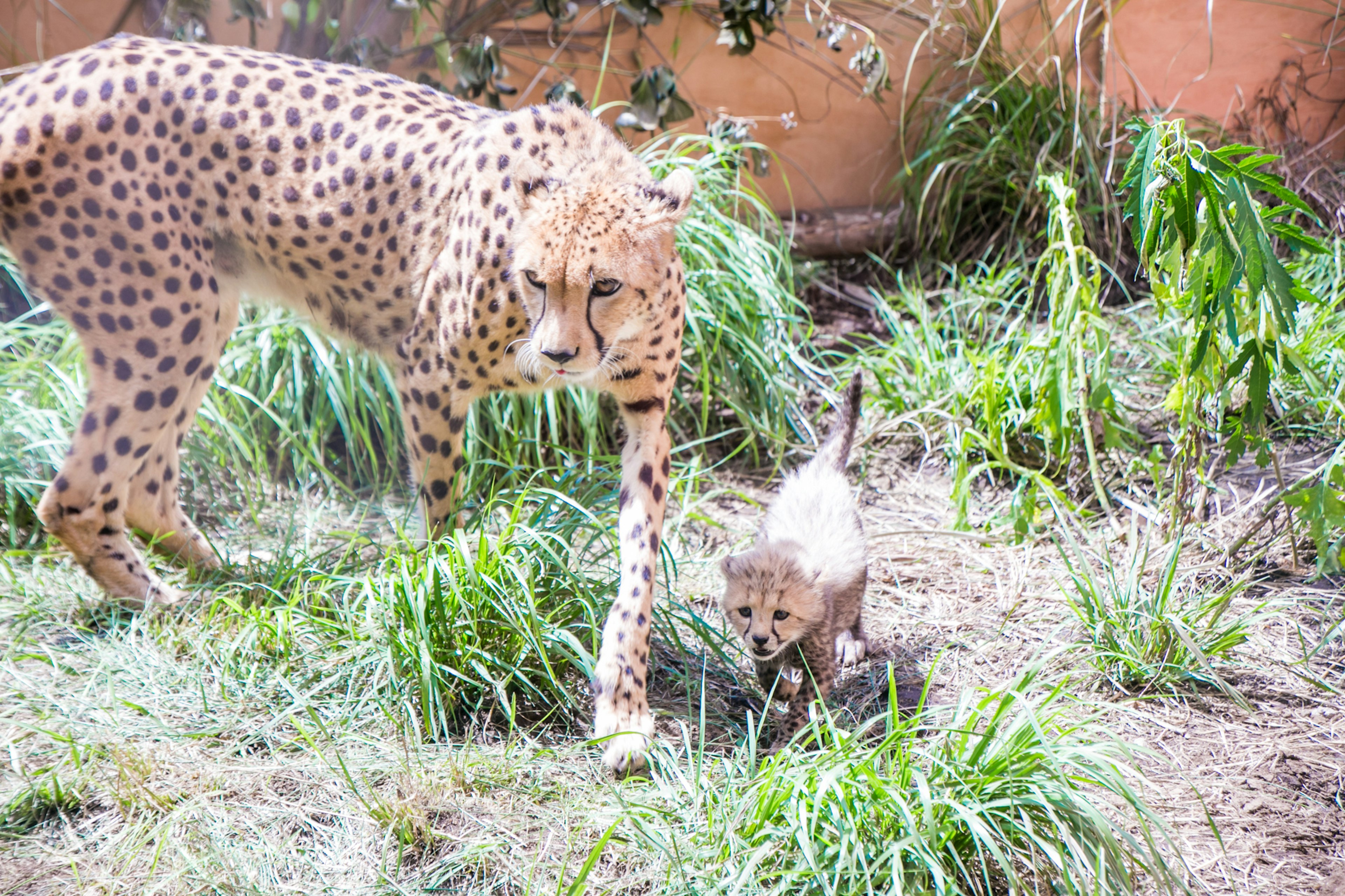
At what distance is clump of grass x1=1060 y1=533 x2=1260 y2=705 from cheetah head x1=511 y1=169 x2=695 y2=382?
1517 millimetres

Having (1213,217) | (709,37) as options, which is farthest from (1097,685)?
(709,37)

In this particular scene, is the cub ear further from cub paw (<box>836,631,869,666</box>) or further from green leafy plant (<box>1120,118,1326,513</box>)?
cub paw (<box>836,631,869,666</box>)

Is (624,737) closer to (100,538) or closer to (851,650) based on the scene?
(851,650)

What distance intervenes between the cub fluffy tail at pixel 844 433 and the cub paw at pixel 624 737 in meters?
1.35

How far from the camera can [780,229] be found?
5.16 m

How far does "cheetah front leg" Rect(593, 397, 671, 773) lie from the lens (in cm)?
277

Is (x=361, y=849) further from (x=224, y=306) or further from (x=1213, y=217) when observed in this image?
(x=1213, y=217)

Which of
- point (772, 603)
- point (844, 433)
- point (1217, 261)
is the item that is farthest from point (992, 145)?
point (772, 603)

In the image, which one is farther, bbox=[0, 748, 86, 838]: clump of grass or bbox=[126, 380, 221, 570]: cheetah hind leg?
bbox=[126, 380, 221, 570]: cheetah hind leg

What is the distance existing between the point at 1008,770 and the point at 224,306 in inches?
114

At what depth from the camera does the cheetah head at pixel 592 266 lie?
289 centimetres

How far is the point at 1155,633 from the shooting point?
3.10 metres

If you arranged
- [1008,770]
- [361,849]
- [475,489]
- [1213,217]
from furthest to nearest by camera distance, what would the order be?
[475,489]
[1213,217]
[361,849]
[1008,770]

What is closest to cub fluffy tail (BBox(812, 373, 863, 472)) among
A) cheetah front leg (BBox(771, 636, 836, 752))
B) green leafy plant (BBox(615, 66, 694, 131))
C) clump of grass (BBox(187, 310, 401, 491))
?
cheetah front leg (BBox(771, 636, 836, 752))
